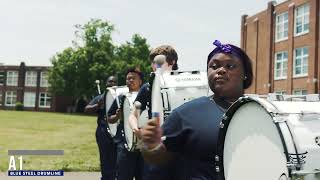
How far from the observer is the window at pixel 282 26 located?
43.8 meters

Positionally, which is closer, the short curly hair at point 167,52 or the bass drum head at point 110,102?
the short curly hair at point 167,52

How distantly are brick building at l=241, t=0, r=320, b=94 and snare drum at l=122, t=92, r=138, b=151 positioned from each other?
3086 centimetres

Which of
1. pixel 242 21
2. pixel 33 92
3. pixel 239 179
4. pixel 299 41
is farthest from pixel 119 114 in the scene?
pixel 33 92

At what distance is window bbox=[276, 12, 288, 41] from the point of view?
144ft

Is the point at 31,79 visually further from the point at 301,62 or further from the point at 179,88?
the point at 179,88

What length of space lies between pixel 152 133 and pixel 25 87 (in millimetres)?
93716

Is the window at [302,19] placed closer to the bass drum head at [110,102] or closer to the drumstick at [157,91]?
the bass drum head at [110,102]

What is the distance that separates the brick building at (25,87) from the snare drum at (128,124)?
84782 millimetres

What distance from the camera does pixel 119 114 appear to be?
8.30 meters

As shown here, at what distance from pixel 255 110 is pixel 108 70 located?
6500 centimetres

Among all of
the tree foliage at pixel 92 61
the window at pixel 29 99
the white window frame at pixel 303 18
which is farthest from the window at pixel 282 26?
the window at pixel 29 99

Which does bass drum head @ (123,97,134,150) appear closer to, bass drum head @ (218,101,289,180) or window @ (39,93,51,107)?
bass drum head @ (218,101,289,180)

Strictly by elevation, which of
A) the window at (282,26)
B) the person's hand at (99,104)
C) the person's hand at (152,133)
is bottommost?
the person's hand at (152,133)

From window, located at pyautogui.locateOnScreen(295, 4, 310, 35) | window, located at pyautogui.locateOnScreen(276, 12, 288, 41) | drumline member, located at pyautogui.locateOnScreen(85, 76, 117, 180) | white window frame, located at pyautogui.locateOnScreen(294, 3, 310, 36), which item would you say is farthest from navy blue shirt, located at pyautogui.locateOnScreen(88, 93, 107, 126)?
window, located at pyautogui.locateOnScreen(276, 12, 288, 41)
